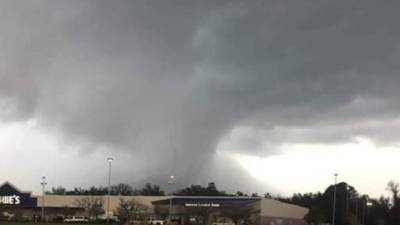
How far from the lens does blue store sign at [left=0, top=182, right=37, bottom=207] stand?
177 meters

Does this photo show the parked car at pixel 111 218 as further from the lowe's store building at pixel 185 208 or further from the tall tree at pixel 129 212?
the lowe's store building at pixel 185 208

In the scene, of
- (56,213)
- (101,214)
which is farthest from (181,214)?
(56,213)

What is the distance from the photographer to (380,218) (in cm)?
17325

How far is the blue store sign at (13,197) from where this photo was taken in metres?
177

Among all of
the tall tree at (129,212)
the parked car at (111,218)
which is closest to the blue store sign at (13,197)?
the parked car at (111,218)

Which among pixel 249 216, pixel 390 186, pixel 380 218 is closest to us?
pixel 249 216

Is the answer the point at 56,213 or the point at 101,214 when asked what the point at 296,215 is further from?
the point at 56,213

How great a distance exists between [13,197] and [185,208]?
51.5 meters

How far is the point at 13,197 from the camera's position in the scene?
178 m

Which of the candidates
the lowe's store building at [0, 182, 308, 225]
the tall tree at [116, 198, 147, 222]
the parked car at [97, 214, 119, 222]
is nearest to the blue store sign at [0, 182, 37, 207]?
the lowe's store building at [0, 182, 308, 225]

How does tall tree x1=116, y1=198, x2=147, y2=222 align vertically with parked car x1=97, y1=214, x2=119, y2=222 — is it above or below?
above

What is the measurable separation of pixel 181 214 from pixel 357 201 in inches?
2334

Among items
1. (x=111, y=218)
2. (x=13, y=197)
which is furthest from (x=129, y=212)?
(x=13, y=197)

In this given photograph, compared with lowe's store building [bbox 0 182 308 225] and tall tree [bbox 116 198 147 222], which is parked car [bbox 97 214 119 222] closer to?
tall tree [bbox 116 198 147 222]
